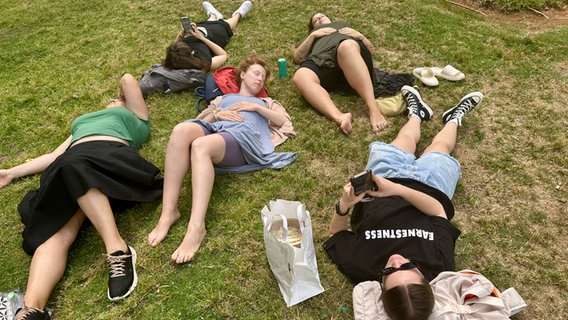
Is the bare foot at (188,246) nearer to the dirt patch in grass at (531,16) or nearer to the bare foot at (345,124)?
the bare foot at (345,124)

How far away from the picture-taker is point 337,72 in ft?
14.6

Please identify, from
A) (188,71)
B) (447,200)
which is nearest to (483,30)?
(447,200)

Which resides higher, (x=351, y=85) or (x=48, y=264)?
(x=351, y=85)

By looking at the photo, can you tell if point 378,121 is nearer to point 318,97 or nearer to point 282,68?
point 318,97

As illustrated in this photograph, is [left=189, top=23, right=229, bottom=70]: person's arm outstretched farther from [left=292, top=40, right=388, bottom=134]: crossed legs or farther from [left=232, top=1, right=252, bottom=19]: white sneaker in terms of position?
[left=232, top=1, right=252, bottom=19]: white sneaker

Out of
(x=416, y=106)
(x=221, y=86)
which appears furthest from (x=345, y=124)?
(x=221, y=86)

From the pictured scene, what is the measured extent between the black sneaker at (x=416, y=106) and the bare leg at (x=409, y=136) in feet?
0.34

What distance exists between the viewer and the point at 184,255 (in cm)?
278

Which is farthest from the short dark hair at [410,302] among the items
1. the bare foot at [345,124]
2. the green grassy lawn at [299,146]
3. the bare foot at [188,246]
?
the bare foot at [345,124]

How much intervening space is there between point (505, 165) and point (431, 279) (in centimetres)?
166

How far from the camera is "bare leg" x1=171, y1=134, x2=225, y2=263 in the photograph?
9.24ft

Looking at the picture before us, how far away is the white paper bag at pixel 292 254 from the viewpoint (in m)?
2.35

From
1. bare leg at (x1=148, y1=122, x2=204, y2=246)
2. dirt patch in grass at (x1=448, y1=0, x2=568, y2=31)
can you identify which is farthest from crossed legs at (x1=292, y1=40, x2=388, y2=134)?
dirt patch in grass at (x1=448, y1=0, x2=568, y2=31)

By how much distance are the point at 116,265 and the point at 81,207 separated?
1.64 ft
